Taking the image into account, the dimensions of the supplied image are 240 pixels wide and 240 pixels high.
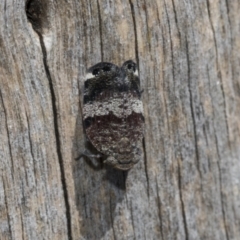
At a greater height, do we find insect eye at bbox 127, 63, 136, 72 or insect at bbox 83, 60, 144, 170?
insect eye at bbox 127, 63, 136, 72

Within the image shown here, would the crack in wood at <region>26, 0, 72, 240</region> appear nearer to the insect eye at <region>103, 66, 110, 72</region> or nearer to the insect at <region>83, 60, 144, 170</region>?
the insect at <region>83, 60, 144, 170</region>

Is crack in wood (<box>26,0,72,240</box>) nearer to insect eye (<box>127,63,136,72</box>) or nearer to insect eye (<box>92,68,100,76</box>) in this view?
insect eye (<box>92,68,100,76</box>)

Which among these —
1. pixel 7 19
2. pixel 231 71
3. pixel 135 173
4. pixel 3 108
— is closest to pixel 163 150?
pixel 135 173

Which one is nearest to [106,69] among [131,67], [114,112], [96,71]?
[96,71]

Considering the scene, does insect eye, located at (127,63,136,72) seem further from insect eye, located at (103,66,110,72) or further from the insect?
insect eye, located at (103,66,110,72)

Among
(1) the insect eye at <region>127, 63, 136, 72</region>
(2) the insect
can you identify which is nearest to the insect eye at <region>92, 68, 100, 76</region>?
(2) the insect

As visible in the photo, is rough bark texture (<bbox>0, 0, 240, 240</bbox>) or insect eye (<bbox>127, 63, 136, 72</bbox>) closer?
rough bark texture (<bbox>0, 0, 240, 240</bbox>)

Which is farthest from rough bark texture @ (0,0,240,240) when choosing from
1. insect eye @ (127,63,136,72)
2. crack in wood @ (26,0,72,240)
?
insect eye @ (127,63,136,72)

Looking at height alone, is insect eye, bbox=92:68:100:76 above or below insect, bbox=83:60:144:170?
above

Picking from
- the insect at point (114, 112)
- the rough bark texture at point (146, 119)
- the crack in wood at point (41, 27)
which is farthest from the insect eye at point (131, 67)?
the crack in wood at point (41, 27)
